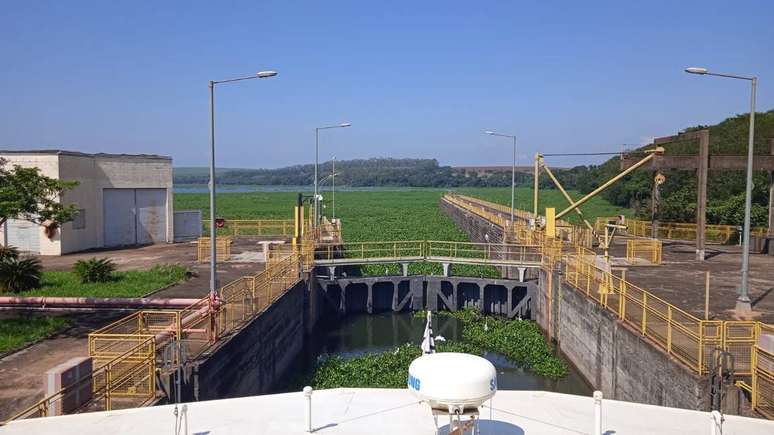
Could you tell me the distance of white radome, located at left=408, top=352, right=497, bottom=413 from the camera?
700 centimetres

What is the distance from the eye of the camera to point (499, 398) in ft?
33.4

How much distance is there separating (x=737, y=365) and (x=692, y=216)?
3534 centimetres

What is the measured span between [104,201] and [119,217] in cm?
124

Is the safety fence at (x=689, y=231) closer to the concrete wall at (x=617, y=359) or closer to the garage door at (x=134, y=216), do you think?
the concrete wall at (x=617, y=359)

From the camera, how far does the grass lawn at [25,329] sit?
14.7m

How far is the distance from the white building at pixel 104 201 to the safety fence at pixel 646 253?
23240mm

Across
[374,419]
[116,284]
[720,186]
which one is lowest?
[374,419]

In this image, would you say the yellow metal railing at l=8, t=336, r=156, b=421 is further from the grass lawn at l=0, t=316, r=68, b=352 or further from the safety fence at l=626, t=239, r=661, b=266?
the safety fence at l=626, t=239, r=661, b=266

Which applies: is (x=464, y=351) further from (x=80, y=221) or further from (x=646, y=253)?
(x=80, y=221)

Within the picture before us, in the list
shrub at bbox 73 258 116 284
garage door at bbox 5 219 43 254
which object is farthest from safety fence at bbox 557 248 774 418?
garage door at bbox 5 219 43 254

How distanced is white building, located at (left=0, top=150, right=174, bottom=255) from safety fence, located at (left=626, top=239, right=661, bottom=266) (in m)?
23.2

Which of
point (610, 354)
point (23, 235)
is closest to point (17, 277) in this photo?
point (23, 235)

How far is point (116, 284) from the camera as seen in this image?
2202 centimetres

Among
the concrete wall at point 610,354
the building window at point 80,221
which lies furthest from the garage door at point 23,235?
the concrete wall at point 610,354
